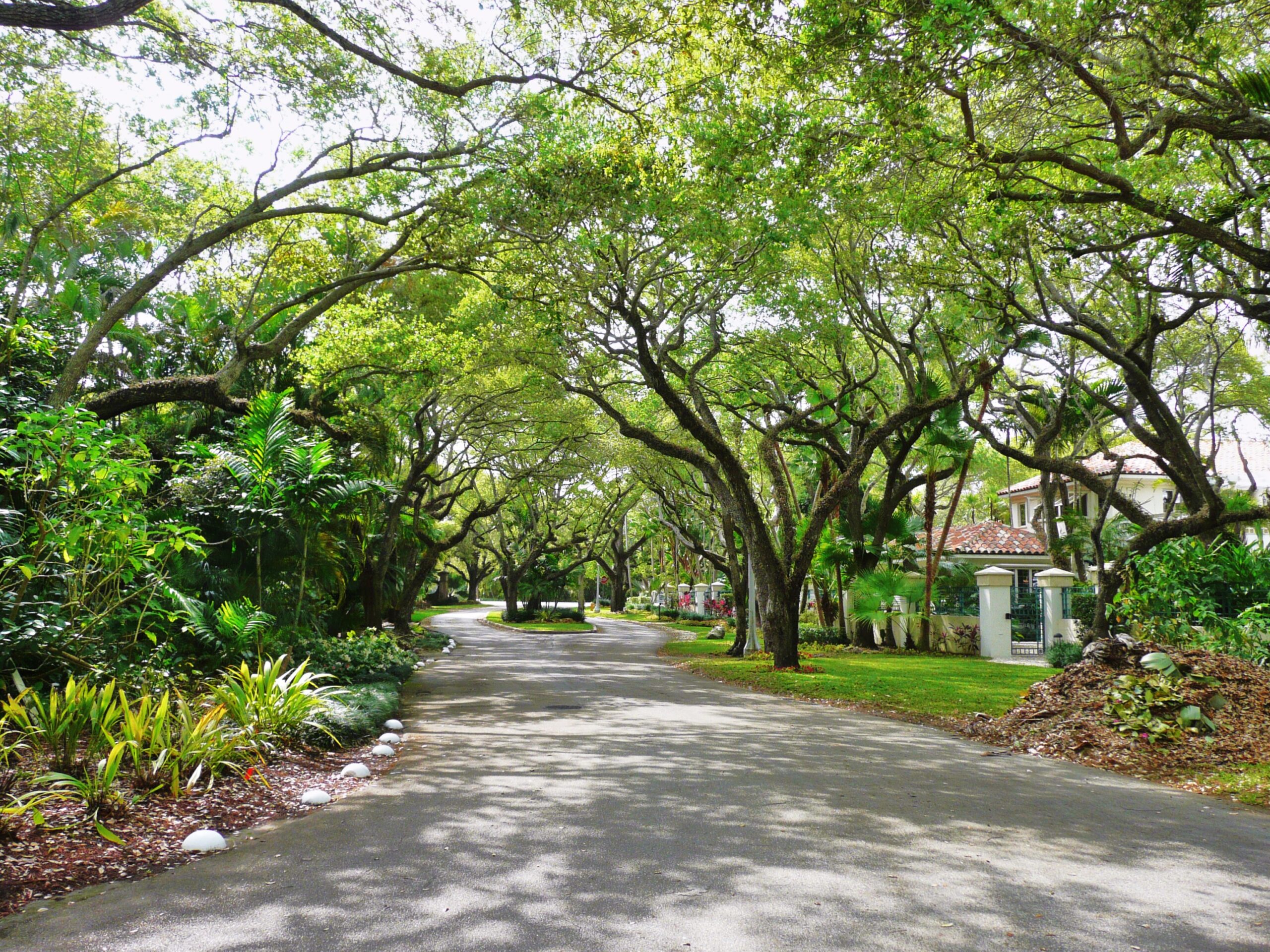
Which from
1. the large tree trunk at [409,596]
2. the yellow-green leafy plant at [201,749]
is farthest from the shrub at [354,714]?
the large tree trunk at [409,596]

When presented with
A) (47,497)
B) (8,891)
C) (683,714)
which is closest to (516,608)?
(683,714)

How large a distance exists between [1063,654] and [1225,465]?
87.1ft

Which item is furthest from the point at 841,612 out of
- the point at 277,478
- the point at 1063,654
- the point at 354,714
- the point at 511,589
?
the point at 511,589

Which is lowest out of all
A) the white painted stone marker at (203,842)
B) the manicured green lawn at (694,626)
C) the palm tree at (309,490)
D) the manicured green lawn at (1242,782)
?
the white painted stone marker at (203,842)

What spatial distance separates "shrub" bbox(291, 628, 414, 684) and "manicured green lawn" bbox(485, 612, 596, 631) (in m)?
23.0

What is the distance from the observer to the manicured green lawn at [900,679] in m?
12.8

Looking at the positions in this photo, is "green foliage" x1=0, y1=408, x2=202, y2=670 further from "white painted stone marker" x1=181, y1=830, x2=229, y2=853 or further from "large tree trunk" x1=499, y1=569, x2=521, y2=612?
"large tree trunk" x1=499, y1=569, x2=521, y2=612

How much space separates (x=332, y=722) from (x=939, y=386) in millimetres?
17375

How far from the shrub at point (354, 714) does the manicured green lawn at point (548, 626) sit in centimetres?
2718

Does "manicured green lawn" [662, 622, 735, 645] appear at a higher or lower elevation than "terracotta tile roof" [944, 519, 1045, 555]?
lower

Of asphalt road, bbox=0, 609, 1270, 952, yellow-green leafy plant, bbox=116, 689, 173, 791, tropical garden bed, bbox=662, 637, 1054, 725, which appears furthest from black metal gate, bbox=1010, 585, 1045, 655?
yellow-green leafy plant, bbox=116, 689, 173, 791

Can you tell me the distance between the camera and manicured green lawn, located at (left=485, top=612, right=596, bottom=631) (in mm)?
38594

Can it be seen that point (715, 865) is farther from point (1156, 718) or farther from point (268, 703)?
point (1156, 718)

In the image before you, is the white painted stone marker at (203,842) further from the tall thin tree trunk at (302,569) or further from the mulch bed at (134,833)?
the tall thin tree trunk at (302,569)
